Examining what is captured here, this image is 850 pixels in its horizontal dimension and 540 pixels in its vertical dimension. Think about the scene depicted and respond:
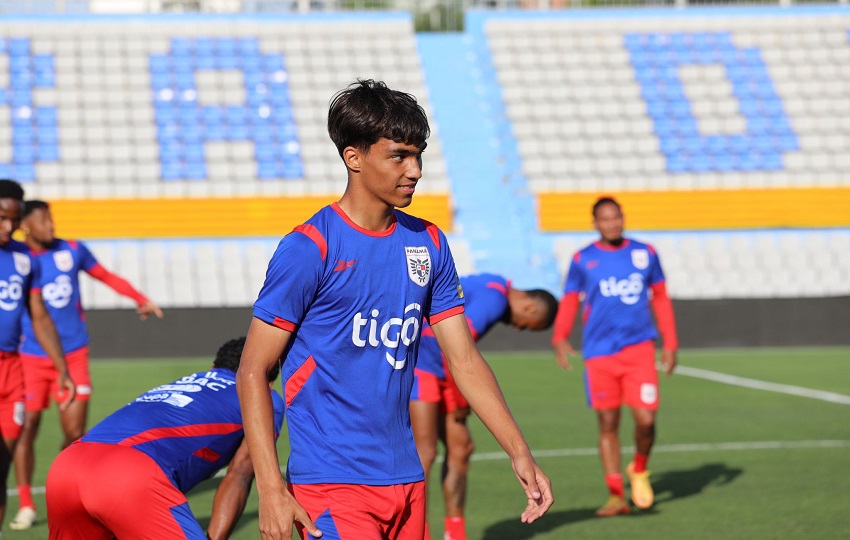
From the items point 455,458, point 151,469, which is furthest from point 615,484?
point 151,469

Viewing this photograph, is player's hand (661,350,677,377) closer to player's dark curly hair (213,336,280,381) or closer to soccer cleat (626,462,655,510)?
soccer cleat (626,462,655,510)

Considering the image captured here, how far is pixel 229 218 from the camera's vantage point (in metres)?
25.1

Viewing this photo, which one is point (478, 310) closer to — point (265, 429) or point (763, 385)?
point (265, 429)

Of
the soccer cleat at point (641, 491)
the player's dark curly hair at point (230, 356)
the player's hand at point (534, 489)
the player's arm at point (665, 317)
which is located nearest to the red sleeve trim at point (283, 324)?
→ the player's hand at point (534, 489)

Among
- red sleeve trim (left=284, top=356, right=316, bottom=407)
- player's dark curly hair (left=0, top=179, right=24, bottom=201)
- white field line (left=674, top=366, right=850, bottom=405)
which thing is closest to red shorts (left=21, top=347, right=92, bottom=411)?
player's dark curly hair (left=0, top=179, right=24, bottom=201)

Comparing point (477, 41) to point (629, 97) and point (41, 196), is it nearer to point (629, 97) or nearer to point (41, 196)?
point (629, 97)

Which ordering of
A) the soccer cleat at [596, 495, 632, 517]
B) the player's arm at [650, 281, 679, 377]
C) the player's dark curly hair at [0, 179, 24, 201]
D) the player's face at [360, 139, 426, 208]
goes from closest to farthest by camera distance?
the player's face at [360, 139, 426, 208] → the player's dark curly hair at [0, 179, 24, 201] → the soccer cleat at [596, 495, 632, 517] → the player's arm at [650, 281, 679, 377]

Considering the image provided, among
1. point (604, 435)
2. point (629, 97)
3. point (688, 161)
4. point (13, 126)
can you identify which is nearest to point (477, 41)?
point (629, 97)

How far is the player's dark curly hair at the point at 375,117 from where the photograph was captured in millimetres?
3801

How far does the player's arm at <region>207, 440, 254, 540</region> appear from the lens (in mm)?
5160

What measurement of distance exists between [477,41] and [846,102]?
29.9 ft

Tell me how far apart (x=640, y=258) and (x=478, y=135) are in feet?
63.0

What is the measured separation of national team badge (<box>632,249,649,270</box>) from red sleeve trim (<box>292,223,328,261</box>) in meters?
6.10

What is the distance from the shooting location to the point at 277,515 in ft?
11.5
